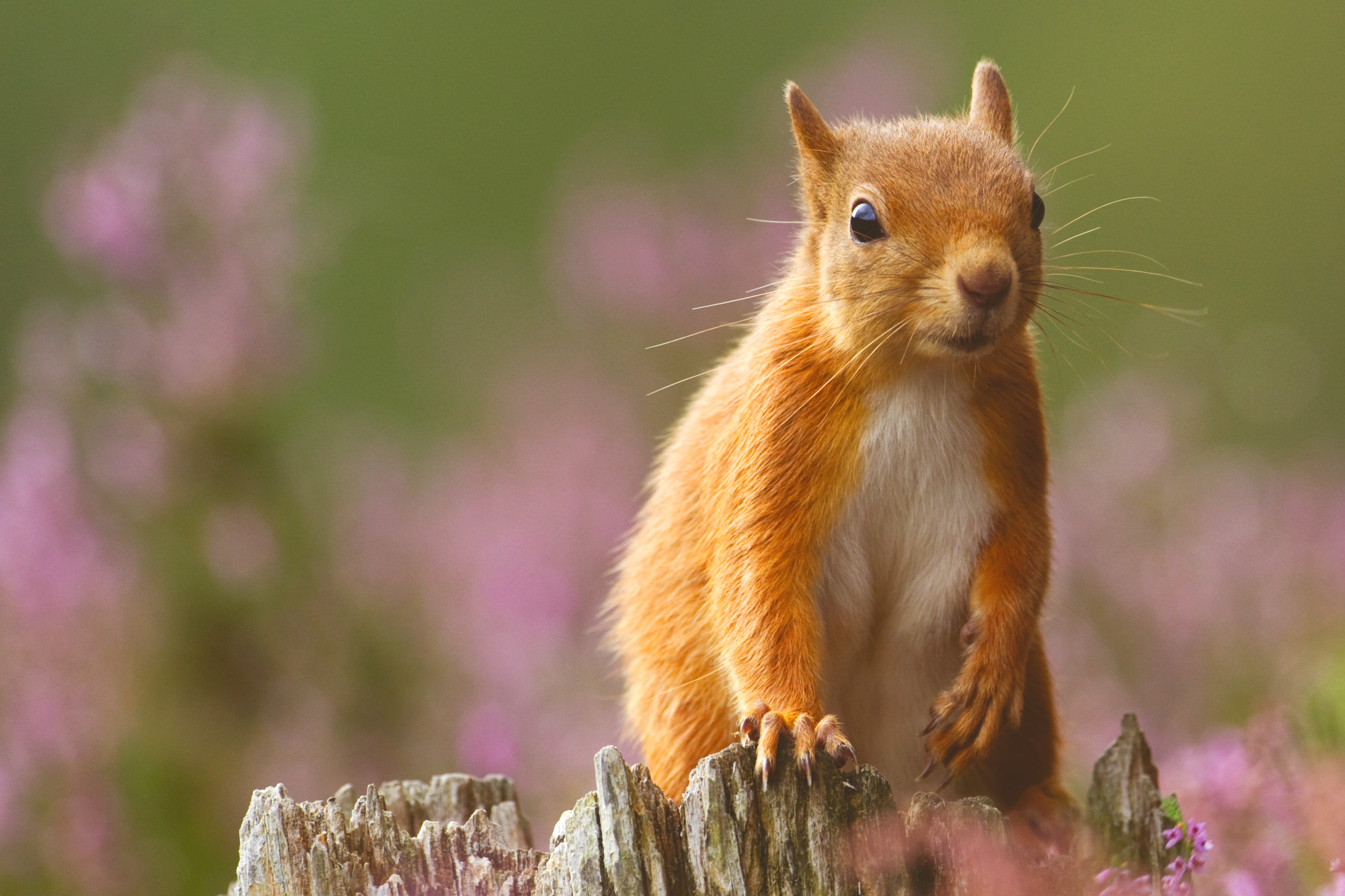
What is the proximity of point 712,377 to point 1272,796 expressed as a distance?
1113 millimetres

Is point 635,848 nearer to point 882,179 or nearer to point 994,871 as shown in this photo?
point 994,871

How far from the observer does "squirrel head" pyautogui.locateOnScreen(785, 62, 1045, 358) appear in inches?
69.5

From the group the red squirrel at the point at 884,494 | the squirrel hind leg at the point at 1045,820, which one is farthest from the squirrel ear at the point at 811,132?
the squirrel hind leg at the point at 1045,820

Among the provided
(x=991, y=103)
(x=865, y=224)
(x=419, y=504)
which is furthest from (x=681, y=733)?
(x=419, y=504)

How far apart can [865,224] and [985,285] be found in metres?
0.23

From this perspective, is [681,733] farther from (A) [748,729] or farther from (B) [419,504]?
(B) [419,504]

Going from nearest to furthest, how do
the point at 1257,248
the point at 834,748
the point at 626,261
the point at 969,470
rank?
the point at 834,748
the point at 969,470
the point at 626,261
the point at 1257,248

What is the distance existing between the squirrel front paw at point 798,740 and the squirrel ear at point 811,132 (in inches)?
33.1

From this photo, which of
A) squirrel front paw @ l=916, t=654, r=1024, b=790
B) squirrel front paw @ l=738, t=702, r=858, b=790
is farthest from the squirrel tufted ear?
squirrel front paw @ l=738, t=702, r=858, b=790

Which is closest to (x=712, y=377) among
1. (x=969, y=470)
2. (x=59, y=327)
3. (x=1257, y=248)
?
(x=969, y=470)

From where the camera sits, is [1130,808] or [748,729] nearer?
[748,729]

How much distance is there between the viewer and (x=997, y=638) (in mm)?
1903

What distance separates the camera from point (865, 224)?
189 centimetres

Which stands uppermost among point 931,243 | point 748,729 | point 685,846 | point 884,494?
point 931,243
